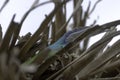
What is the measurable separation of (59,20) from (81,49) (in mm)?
89

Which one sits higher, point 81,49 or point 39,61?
point 39,61

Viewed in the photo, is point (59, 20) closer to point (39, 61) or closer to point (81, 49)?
point (81, 49)

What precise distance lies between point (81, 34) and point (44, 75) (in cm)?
8

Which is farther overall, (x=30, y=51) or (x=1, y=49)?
(x=30, y=51)

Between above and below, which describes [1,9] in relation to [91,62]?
above

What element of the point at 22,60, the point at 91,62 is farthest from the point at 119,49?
the point at 22,60

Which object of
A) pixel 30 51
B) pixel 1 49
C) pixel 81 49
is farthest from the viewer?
pixel 81 49

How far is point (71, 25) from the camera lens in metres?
0.68

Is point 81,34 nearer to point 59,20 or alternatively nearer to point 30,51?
point 30,51

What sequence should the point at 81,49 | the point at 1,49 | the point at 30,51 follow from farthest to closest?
1. the point at 81,49
2. the point at 30,51
3. the point at 1,49

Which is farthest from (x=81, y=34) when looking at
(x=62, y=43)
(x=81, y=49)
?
(x=81, y=49)

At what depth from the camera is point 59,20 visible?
67 centimetres

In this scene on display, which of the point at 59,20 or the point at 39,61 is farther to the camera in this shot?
the point at 59,20

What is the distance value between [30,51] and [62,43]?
0.18ft
